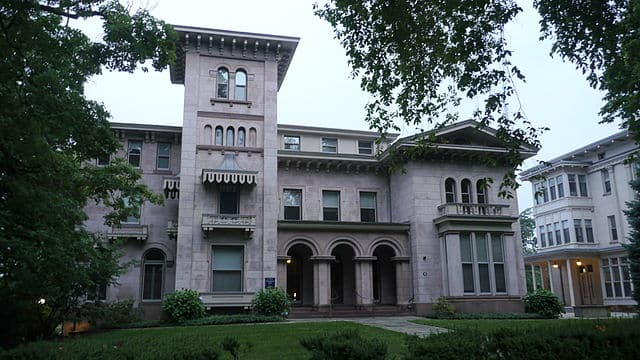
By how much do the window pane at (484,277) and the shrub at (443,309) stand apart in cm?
255

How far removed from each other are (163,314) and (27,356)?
19.1m

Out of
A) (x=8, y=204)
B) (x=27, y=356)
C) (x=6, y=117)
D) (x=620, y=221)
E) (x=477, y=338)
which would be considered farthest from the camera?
(x=620, y=221)

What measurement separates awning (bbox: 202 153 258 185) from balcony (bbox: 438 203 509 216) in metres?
11.0

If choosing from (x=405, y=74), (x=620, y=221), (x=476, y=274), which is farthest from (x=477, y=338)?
(x=620, y=221)

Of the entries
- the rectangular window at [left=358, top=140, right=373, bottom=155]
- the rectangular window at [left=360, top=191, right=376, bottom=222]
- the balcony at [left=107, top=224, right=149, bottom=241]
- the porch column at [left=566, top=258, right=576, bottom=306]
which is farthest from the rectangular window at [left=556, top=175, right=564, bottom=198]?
the balcony at [left=107, top=224, right=149, bottom=241]

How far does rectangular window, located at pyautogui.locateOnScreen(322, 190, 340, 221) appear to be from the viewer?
31453mm

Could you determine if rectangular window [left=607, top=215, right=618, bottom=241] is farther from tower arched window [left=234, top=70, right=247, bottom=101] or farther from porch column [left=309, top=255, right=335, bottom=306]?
tower arched window [left=234, top=70, right=247, bottom=101]

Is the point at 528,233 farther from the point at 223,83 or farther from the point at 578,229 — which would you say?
the point at 223,83

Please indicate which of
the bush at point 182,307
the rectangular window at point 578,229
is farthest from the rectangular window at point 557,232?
the bush at point 182,307

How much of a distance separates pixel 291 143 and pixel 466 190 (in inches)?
462

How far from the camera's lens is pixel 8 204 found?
1145 cm

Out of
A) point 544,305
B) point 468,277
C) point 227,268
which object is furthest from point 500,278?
point 227,268

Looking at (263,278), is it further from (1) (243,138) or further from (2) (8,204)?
(2) (8,204)

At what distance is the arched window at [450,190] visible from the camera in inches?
1195
